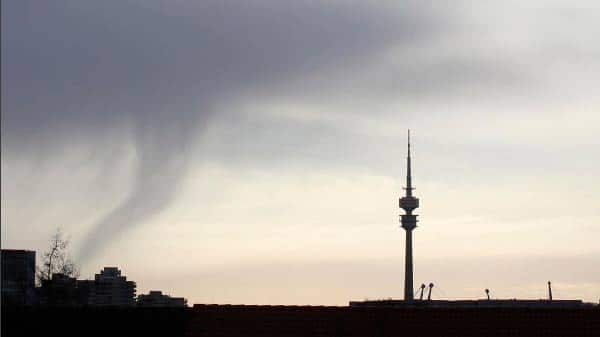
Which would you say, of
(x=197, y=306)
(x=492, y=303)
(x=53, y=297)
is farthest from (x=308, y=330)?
Answer: (x=492, y=303)

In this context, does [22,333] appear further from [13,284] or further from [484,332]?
[13,284]

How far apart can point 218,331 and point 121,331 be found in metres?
6.44

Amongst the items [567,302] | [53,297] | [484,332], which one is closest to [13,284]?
[53,297]

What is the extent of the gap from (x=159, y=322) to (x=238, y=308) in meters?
5.90

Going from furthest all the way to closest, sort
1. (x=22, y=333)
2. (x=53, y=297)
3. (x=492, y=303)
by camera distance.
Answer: (x=492, y=303)
(x=53, y=297)
(x=22, y=333)

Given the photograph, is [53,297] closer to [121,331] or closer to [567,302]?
[121,331]

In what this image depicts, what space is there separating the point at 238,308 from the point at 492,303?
12034 cm

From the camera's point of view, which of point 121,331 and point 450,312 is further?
point 121,331

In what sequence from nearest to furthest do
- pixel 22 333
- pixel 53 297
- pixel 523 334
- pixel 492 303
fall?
1. pixel 523 334
2. pixel 22 333
3. pixel 53 297
4. pixel 492 303

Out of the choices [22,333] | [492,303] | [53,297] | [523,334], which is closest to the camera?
[523,334]

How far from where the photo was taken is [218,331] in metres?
50.5

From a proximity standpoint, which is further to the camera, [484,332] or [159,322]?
[159,322]

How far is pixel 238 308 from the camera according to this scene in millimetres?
50719

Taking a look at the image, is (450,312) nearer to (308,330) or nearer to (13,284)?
(308,330)
